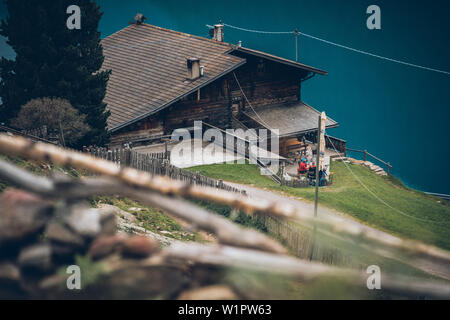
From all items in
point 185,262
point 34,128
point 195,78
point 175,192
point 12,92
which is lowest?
point 185,262

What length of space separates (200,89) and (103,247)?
29.5 metres

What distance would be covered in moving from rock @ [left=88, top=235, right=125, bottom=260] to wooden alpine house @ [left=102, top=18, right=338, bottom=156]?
25.4 m

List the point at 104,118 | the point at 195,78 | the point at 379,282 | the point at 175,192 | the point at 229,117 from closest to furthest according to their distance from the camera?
the point at 175,192 → the point at 379,282 → the point at 104,118 → the point at 195,78 → the point at 229,117

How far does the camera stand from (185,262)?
6.58 ft

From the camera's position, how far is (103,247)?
1957 millimetres

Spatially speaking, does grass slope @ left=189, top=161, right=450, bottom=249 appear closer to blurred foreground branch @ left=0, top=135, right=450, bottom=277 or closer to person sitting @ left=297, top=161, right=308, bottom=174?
person sitting @ left=297, top=161, right=308, bottom=174

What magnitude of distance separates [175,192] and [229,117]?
3024 cm

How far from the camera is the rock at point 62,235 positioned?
194 centimetres

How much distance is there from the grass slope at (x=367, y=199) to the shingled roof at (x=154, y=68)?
239 inches

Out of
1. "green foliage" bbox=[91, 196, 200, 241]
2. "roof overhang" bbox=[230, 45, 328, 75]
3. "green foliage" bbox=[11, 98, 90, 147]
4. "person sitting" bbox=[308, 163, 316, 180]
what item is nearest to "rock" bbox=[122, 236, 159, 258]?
"green foliage" bbox=[91, 196, 200, 241]

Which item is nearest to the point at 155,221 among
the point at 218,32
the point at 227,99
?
the point at 227,99

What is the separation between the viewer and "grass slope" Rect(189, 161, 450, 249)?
61.7 ft
